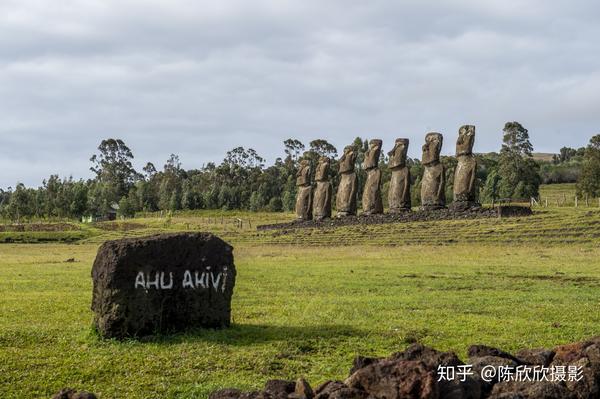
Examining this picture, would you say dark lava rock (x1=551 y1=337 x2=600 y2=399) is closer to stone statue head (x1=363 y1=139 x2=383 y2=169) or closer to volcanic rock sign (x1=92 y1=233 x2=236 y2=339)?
volcanic rock sign (x1=92 y1=233 x2=236 y2=339)

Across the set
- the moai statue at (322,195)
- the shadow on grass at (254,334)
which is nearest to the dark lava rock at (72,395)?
the shadow on grass at (254,334)

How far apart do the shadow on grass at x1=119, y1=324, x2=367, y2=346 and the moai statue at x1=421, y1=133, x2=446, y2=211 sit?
30764 mm

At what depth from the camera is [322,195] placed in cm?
4928

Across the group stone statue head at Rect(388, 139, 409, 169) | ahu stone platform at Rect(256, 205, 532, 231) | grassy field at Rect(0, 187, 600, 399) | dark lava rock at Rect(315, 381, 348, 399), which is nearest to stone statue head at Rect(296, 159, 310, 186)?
ahu stone platform at Rect(256, 205, 532, 231)

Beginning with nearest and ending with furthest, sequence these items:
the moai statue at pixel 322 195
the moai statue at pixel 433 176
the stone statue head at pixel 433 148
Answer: the moai statue at pixel 433 176, the stone statue head at pixel 433 148, the moai statue at pixel 322 195

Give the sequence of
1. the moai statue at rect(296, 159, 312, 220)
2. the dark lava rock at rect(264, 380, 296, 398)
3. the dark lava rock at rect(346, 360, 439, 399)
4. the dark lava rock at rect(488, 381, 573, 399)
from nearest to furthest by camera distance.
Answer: the dark lava rock at rect(346, 360, 439, 399) → the dark lava rock at rect(488, 381, 573, 399) → the dark lava rock at rect(264, 380, 296, 398) → the moai statue at rect(296, 159, 312, 220)

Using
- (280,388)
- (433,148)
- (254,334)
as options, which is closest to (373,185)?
(433,148)

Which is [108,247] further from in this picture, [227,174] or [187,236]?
[227,174]

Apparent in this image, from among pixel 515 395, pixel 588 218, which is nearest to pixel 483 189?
pixel 588 218

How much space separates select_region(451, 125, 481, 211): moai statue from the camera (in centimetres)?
3981

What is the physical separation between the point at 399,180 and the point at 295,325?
33191mm

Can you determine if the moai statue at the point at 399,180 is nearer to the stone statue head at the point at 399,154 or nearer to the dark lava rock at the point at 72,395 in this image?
the stone statue head at the point at 399,154

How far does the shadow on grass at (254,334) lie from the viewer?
10445mm

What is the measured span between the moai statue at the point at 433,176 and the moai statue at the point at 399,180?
5.57ft
